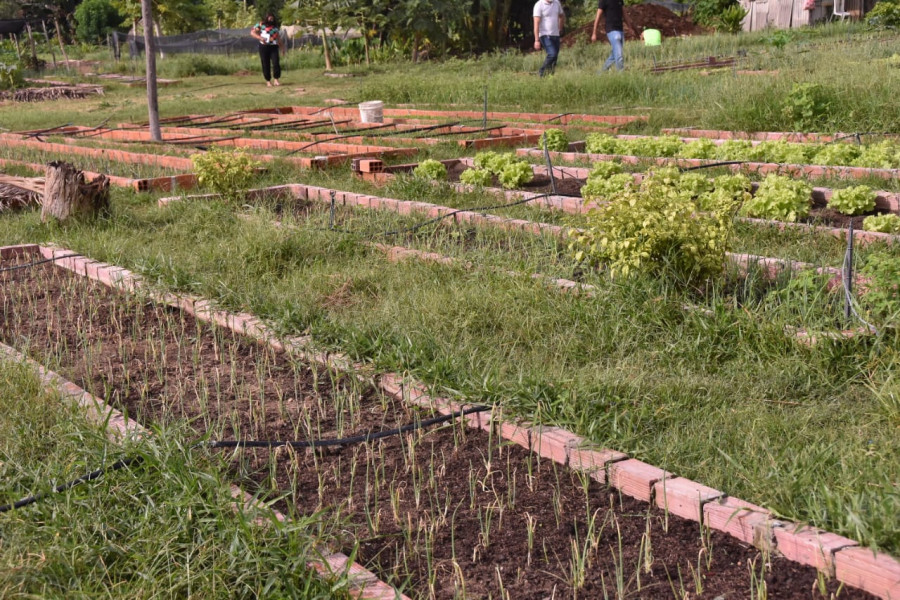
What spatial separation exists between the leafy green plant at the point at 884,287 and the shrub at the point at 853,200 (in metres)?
2.12

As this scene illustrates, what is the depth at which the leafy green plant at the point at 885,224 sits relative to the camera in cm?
526

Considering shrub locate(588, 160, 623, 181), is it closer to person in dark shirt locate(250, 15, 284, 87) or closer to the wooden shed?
person in dark shirt locate(250, 15, 284, 87)

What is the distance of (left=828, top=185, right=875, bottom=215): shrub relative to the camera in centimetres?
588

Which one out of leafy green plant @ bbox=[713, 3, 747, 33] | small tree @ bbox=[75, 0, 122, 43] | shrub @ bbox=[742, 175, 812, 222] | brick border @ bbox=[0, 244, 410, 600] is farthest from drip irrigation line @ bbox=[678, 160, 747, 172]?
small tree @ bbox=[75, 0, 122, 43]

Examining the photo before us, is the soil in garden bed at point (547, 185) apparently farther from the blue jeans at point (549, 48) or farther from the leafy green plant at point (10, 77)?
the leafy green plant at point (10, 77)

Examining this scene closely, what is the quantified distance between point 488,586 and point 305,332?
2.01m

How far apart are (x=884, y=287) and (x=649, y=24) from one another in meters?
27.0

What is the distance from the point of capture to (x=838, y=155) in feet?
23.7

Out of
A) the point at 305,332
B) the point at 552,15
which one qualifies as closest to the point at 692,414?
the point at 305,332

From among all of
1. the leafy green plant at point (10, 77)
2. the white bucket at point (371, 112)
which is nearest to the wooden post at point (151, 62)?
the white bucket at point (371, 112)

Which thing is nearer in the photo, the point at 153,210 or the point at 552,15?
the point at 153,210

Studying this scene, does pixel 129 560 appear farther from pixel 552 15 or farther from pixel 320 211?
pixel 552 15

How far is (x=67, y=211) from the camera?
261 inches

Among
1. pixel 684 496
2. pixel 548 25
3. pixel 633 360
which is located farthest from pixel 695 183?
pixel 548 25
